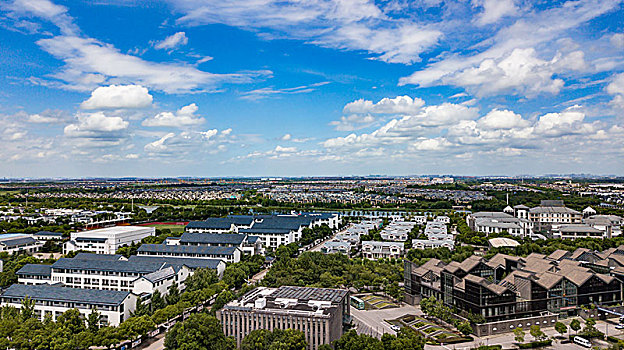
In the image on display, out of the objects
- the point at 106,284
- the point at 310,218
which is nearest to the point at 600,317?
the point at 106,284

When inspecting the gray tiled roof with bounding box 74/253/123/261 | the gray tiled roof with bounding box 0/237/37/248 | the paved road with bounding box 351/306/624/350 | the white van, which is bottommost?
the paved road with bounding box 351/306/624/350

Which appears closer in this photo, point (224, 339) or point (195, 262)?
point (224, 339)

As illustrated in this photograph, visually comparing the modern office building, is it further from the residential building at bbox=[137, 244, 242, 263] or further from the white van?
the residential building at bbox=[137, 244, 242, 263]

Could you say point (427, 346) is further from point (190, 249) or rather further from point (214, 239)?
point (214, 239)

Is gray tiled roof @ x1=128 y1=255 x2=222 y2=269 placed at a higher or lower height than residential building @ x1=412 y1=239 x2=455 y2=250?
higher

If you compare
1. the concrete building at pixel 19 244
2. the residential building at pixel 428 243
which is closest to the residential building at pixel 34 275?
the concrete building at pixel 19 244

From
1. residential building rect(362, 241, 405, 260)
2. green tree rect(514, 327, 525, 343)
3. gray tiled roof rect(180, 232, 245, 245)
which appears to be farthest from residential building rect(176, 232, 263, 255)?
green tree rect(514, 327, 525, 343)

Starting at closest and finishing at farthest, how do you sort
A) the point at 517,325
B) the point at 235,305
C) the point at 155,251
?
1. the point at 235,305
2. the point at 517,325
3. the point at 155,251

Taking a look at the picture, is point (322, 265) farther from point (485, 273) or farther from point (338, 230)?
point (338, 230)
